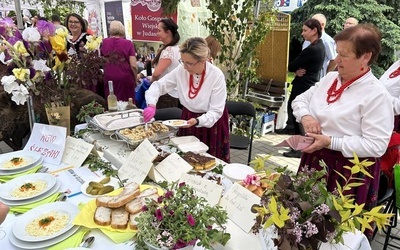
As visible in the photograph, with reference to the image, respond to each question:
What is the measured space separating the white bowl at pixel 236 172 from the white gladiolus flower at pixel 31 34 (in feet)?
3.98

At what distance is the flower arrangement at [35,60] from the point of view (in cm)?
154

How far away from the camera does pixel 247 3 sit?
11.9 ft

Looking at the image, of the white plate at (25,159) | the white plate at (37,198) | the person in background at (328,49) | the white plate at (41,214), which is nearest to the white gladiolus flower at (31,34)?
the white plate at (25,159)

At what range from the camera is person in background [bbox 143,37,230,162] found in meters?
2.11

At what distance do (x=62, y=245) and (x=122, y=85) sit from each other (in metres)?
3.03

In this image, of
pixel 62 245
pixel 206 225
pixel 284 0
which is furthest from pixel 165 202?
pixel 284 0

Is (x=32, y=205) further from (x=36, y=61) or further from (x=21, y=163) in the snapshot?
(x=36, y=61)

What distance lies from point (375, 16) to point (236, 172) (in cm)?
731

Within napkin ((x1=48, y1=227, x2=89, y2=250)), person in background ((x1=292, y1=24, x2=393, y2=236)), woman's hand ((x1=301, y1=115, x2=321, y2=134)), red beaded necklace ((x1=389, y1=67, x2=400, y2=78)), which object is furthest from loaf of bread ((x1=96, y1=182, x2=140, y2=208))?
red beaded necklace ((x1=389, y1=67, x2=400, y2=78))

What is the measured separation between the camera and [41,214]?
1.17m

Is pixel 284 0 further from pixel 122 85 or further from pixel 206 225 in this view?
pixel 206 225

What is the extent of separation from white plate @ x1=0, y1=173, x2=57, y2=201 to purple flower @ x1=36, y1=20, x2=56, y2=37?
Result: 0.76m

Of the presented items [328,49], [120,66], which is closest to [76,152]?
[120,66]

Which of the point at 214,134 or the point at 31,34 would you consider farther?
the point at 214,134
